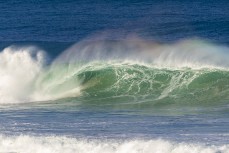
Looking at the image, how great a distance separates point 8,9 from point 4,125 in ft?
109

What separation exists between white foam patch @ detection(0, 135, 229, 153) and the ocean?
24 millimetres

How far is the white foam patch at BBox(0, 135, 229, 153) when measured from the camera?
23328mm

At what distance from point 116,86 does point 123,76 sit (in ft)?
2.20

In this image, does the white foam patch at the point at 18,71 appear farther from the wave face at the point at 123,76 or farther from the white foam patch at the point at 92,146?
the white foam patch at the point at 92,146

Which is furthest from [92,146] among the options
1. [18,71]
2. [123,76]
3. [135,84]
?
[18,71]

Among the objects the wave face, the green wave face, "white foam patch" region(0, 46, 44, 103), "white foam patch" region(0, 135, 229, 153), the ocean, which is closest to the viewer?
"white foam patch" region(0, 135, 229, 153)

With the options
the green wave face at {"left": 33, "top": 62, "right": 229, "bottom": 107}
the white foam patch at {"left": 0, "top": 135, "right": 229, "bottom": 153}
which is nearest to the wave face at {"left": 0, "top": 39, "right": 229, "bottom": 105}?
the green wave face at {"left": 33, "top": 62, "right": 229, "bottom": 107}

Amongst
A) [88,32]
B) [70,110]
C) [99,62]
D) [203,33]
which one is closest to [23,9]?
[88,32]

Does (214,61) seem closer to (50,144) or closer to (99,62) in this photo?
(99,62)

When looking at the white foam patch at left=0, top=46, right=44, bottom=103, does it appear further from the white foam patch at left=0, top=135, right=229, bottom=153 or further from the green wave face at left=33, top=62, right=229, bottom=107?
the white foam patch at left=0, top=135, right=229, bottom=153

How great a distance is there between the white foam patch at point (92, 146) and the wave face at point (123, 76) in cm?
685

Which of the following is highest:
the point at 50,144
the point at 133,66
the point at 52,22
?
the point at 52,22

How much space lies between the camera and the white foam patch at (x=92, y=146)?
23.3 m

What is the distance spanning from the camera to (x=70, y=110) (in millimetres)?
30078
